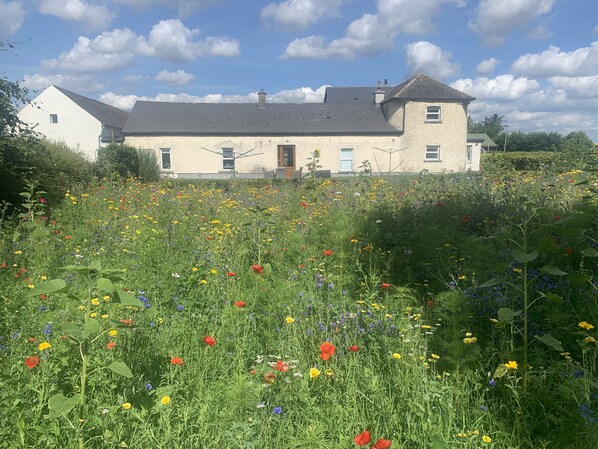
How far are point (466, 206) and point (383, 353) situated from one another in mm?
3723

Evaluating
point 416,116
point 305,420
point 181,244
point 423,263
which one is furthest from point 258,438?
point 416,116

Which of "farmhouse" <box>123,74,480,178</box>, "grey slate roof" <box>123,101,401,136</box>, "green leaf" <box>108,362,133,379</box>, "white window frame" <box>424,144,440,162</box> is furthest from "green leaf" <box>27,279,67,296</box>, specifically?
"white window frame" <box>424,144,440,162</box>

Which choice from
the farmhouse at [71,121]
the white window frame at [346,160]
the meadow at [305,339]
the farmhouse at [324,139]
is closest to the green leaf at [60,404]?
the meadow at [305,339]

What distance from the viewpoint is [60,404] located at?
177cm

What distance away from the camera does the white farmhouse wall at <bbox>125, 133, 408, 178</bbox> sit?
28.5 metres

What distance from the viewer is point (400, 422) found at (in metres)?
2.09

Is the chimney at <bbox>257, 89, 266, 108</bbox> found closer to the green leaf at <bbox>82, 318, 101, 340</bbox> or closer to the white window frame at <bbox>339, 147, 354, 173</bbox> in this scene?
the white window frame at <bbox>339, 147, 354, 173</bbox>

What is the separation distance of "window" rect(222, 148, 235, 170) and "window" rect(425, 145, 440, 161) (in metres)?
12.9

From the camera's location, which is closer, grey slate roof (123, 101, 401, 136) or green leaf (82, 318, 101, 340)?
green leaf (82, 318, 101, 340)

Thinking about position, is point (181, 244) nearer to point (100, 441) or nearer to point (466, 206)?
point (100, 441)

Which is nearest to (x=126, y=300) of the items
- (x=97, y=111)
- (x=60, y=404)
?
(x=60, y=404)

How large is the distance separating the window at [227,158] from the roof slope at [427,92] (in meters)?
11.2

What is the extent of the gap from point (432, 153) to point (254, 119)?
1223 centimetres

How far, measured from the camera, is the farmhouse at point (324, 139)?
28.5 meters
